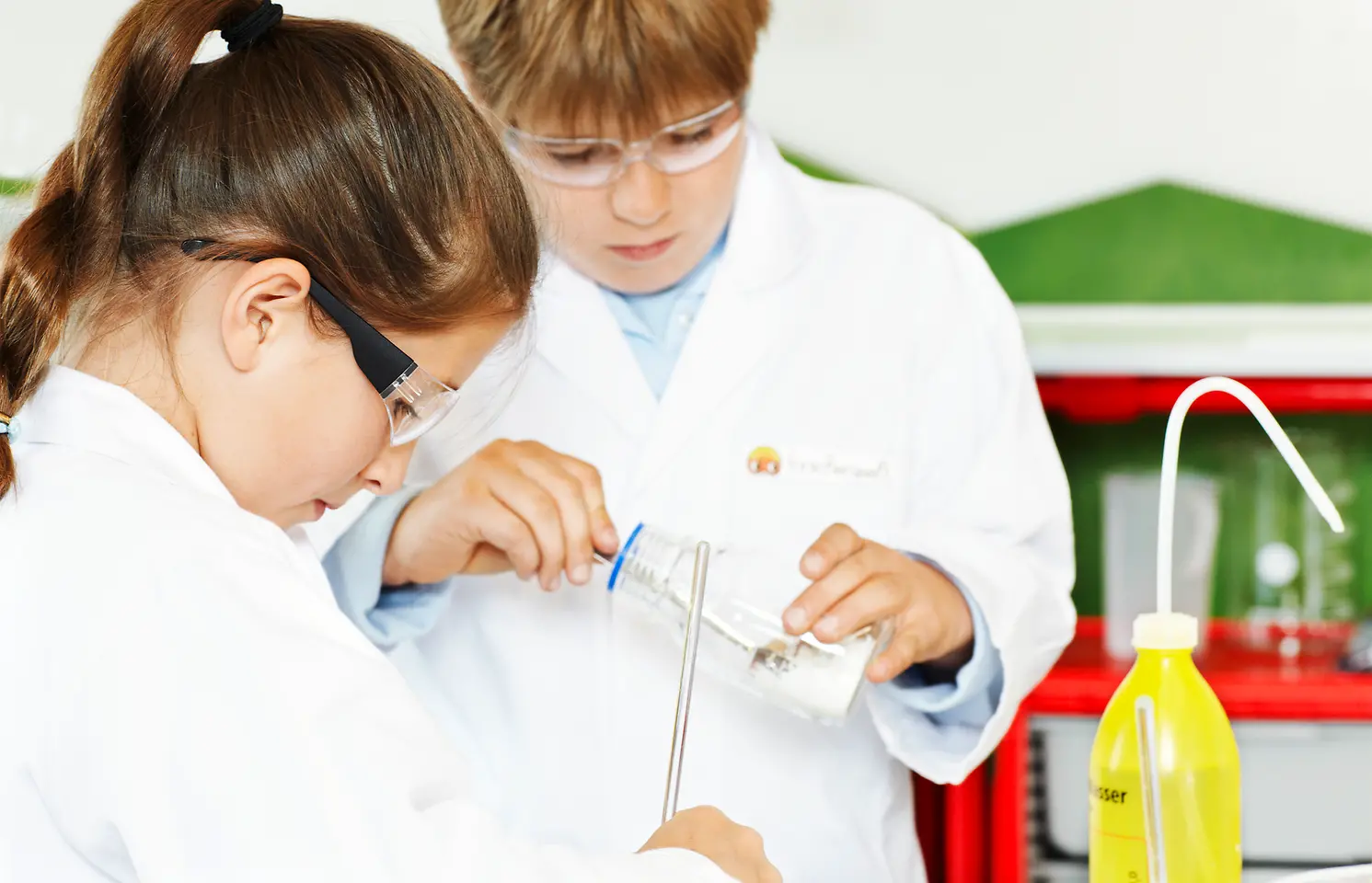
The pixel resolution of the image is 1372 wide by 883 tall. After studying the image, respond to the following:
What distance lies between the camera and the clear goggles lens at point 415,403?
0.87 m

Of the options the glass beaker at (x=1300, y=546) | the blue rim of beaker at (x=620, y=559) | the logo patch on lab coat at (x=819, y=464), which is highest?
the blue rim of beaker at (x=620, y=559)

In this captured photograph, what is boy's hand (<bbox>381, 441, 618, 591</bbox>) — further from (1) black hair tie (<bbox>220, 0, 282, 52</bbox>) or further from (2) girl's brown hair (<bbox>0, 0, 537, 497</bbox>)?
(1) black hair tie (<bbox>220, 0, 282, 52</bbox>)

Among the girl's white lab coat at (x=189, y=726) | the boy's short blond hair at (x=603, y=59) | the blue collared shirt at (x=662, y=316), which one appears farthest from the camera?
the blue collared shirt at (x=662, y=316)

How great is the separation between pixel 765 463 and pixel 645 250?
0.76ft

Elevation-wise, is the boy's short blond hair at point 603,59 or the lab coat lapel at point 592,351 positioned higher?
the boy's short blond hair at point 603,59

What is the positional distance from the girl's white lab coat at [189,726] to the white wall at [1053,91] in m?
1.51

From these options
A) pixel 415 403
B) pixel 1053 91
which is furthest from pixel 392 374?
pixel 1053 91

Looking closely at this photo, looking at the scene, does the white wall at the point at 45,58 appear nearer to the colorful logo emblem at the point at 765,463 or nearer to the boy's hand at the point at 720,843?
the colorful logo emblem at the point at 765,463

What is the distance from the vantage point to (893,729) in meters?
1.20

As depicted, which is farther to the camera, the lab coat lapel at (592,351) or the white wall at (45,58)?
the white wall at (45,58)

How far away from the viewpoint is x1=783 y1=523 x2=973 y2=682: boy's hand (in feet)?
3.37

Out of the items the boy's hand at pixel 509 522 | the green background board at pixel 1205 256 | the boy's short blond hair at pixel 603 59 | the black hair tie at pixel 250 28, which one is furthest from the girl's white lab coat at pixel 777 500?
the green background board at pixel 1205 256

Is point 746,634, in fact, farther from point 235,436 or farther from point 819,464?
point 235,436

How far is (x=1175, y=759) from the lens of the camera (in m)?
0.77
